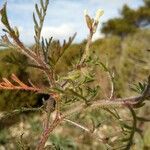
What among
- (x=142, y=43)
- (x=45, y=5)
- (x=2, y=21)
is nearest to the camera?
(x=2, y=21)

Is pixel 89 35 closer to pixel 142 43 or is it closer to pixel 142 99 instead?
pixel 142 99

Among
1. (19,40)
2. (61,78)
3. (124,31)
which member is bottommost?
(124,31)

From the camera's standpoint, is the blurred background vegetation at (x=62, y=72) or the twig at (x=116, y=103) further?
the blurred background vegetation at (x=62, y=72)

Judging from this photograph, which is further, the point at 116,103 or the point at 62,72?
the point at 62,72

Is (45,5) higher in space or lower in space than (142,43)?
higher

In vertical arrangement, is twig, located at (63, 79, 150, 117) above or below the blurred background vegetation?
above

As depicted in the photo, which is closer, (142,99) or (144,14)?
(142,99)

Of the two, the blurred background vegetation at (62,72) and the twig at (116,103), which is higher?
the twig at (116,103)

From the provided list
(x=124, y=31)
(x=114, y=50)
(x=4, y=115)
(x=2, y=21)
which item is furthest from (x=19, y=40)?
(x=124, y=31)

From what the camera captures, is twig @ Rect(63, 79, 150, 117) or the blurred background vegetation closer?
twig @ Rect(63, 79, 150, 117)

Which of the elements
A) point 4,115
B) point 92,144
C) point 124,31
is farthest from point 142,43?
point 124,31

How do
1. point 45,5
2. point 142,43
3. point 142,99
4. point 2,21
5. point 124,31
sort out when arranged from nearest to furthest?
point 142,99 < point 2,21 < point 45,5 < point 142,43 < point 124,31
